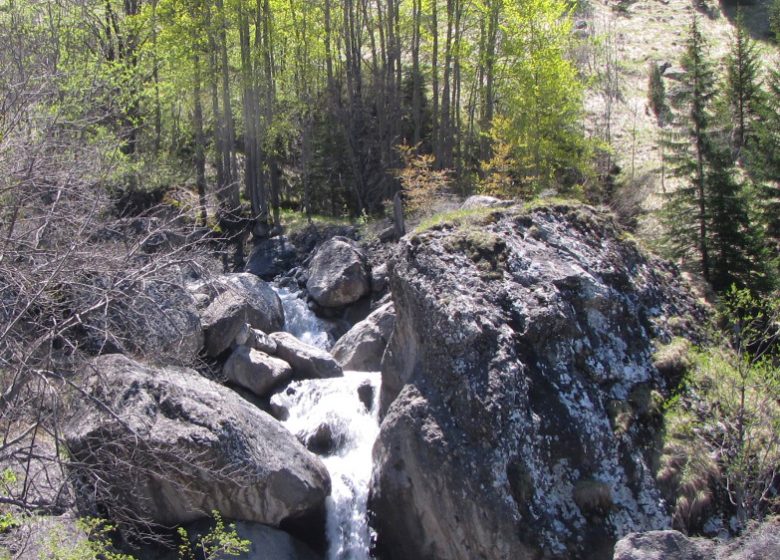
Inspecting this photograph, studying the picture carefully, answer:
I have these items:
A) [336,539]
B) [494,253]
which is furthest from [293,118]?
[336,539]

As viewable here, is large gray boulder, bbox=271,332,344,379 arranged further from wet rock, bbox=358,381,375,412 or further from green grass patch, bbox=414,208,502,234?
green grass patch, bbox=414,208,502,234

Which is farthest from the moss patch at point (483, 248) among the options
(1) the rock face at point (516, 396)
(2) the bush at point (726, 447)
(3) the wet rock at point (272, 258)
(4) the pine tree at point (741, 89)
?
(4) the pine tree at point (741, 89)

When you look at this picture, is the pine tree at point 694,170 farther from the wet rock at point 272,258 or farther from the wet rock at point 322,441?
the wet rock at point 272,258

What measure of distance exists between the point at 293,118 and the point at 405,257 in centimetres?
1549

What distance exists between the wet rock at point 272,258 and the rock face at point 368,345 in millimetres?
6517

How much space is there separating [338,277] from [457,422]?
29.2 ft

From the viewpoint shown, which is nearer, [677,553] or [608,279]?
[677,553]

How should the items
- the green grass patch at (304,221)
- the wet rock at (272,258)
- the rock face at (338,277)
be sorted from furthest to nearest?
the green grass patch at (304,221)
the wet rock at (272,258)
the rock face at (338,277)

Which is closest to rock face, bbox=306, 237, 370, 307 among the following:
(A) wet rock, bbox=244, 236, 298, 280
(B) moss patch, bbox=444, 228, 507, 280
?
(A) wet rock, bbox=244, 236, 298, 280

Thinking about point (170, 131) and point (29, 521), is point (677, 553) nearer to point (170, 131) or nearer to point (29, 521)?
point (29, 521)

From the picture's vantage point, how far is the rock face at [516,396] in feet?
32.6

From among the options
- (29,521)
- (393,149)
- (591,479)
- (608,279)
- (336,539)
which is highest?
(393,149)

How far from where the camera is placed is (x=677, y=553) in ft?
23.8

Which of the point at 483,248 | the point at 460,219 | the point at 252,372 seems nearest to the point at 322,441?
the point at 252,372
